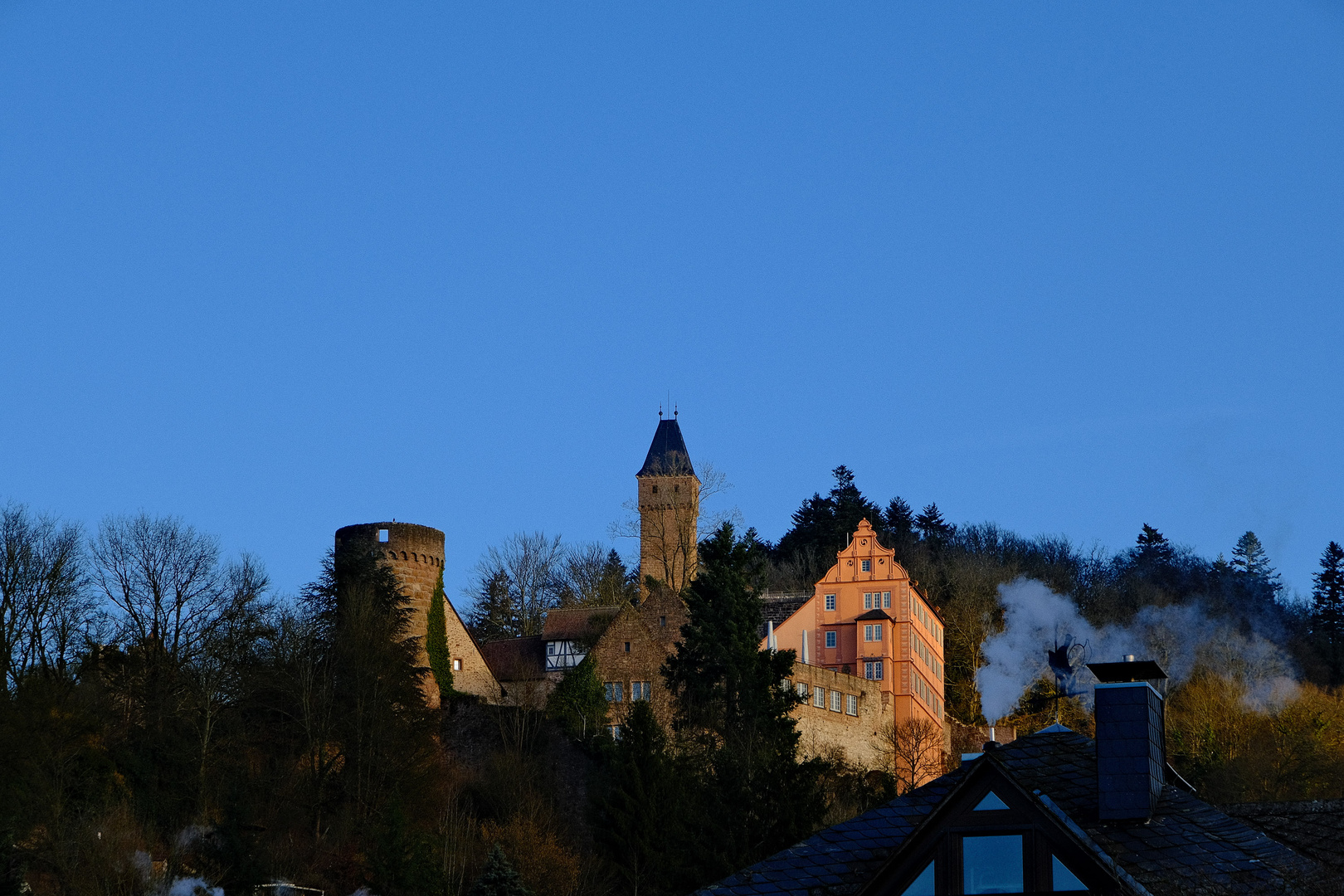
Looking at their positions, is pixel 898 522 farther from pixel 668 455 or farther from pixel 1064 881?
pixel 1064 881

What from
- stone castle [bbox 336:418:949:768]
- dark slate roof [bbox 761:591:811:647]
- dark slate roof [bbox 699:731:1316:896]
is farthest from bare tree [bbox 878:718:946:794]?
dark slate roof [bbox 699:731:1316:896]

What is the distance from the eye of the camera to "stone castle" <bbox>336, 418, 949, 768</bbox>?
197 feet

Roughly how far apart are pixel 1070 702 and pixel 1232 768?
63.5 ft

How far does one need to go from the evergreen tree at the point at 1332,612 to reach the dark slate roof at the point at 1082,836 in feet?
219

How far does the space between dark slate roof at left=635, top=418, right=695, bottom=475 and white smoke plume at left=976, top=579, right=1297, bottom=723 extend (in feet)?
57.2

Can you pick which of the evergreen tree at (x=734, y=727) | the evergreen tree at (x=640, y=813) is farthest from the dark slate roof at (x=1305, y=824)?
the evergreen tree at (x=640, y=813)

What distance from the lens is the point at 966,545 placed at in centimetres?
10031

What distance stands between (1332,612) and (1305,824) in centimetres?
7726

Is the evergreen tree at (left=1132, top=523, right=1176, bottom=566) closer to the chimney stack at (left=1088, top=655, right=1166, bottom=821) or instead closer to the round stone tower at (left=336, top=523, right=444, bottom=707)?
the round stone tower at (left=336, top=523, right=444, bottom=707)

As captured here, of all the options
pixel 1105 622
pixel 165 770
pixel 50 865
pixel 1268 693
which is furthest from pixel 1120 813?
pixel 1105 622

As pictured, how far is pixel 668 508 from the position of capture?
91375 mm

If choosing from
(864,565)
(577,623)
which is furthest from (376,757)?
(864,565)

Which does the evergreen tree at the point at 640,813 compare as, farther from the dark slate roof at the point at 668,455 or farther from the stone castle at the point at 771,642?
the dark slate roof at the point at 668,455

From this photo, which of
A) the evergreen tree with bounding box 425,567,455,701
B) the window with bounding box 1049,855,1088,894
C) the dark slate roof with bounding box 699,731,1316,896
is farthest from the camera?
the evergreen tree with bounding box 425,567,455,701
